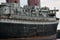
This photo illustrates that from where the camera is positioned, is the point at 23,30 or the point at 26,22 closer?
the point at 23,30

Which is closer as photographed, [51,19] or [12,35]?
[12,35]

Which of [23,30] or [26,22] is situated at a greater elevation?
[26,22]

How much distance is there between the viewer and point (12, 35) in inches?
872

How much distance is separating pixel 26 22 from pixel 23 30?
0.83 meters

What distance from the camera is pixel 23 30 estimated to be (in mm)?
23078

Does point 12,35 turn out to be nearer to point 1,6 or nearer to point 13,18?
point 13,18

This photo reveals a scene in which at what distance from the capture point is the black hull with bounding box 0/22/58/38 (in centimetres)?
2177

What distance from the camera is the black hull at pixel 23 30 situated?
21.8 metres

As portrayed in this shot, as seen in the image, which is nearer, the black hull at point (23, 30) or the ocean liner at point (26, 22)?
the black hull at point (23, 30)

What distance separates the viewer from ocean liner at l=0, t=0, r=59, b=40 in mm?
22094

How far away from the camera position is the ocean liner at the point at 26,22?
22.1m

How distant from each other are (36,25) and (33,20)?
0.48 metres

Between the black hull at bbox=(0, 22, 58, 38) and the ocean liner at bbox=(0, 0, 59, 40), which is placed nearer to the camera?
the black hull at bbox=(0, 22, 58, 38)

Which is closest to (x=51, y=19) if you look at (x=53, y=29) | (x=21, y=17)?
(x=53, y=29)
